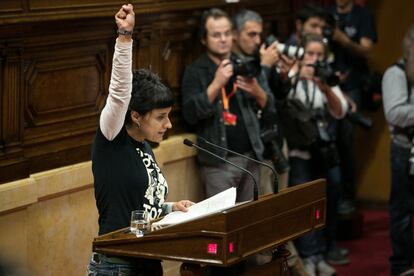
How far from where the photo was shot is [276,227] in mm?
3961

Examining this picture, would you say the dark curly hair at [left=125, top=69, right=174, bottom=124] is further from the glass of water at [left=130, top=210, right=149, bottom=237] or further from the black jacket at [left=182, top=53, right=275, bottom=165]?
the black jacket at [left=182, top=53, right=275, bottom=165]

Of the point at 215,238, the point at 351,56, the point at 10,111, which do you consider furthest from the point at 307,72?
A: the point at 215,238

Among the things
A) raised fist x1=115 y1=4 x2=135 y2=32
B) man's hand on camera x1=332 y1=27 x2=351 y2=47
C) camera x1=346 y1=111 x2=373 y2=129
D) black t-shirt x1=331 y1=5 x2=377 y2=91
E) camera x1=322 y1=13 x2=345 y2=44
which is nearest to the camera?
raised fist x1=115 y1=4 x2=135 y2=32

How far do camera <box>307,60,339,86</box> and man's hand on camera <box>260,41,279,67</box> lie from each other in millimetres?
271

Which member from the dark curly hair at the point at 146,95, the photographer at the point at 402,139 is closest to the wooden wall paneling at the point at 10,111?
the dark curly hair at the point at 146,95

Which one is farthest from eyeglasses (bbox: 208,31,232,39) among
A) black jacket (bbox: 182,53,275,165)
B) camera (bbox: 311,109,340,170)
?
camera (bbox: 311,109,340,170)

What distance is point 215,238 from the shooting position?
3.63 m

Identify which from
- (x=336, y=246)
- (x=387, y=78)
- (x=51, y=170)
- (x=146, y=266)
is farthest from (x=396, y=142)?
(x=146, y=266)

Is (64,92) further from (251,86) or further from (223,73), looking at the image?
(251,86)

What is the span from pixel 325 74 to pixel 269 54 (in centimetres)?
42

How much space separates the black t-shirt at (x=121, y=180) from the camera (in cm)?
389

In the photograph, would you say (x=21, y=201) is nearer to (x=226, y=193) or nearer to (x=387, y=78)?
(x=226, y=193)

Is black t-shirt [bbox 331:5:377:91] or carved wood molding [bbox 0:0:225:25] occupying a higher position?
carved wood molding [bbox 0:0:225:25]

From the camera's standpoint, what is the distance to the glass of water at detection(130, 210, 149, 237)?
12.5 feet
